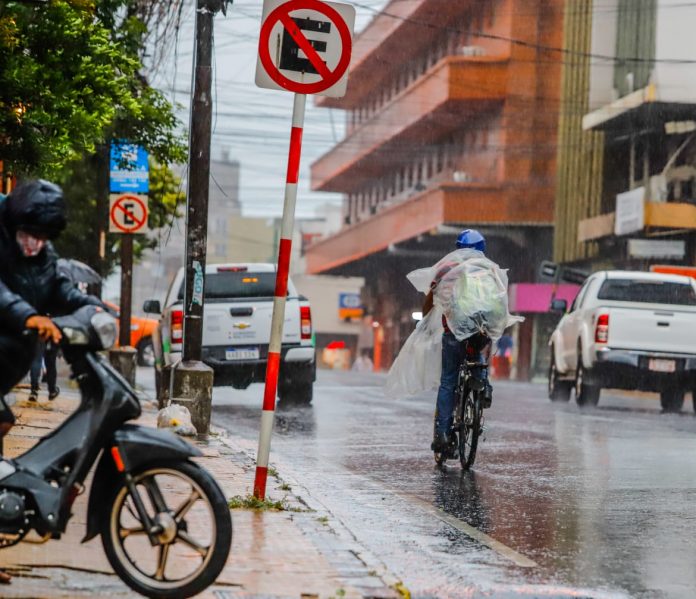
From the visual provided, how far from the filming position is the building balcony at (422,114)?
1818 inches

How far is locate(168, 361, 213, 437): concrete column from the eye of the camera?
14.1m

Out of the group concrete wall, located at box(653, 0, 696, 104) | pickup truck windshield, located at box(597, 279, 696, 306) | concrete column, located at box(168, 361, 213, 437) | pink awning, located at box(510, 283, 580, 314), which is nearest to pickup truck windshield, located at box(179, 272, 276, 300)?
pickup truck windshield, located at box(597, 279, 696, 306)

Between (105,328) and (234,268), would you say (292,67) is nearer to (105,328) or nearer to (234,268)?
(105,328)

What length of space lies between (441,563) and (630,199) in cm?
3126

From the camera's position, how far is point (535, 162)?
4628 cm

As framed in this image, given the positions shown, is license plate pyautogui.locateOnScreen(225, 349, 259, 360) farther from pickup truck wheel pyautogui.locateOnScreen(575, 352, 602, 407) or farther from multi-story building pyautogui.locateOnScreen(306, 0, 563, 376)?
multi-story building pyautogui.locateOnScreen(306, 0, 563, 376)

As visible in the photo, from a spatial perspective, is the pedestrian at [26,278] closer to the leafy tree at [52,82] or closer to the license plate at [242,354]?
the leafy tree at [52,82]

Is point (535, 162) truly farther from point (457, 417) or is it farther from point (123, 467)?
point (123, 467)

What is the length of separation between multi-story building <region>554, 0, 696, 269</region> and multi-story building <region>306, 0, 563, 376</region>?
1.17 m

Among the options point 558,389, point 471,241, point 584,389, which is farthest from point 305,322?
point 471,241

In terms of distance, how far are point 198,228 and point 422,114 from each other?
117 ft

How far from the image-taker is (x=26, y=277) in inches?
244

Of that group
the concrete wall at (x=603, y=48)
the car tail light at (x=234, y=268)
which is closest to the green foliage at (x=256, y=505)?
the car tail light at (x=234, y=268)

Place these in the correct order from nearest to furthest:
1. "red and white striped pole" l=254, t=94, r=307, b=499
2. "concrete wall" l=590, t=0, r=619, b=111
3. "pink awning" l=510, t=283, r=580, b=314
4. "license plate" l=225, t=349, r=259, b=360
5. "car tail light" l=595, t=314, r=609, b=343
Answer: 1. "red and white striped pole" l=254, t=94, r=307, b=499
2. "license plate" l=225, t=349, r=259, b=360
3. "car tail light" l=595, t=314, r=609, b=343
4. "concrete wall" l=590, t=0, r=619, b=111
5. "pink awning" l=510, t=283, r=580, b=314
